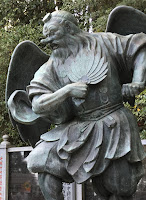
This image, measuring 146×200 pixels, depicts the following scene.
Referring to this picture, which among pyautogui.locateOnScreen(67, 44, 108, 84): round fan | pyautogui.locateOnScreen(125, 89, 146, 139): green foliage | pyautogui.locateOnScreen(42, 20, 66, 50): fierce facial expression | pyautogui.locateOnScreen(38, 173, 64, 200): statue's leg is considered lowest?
pyautogui.locateOnScreen(125, 89, 146, 139): green foliage

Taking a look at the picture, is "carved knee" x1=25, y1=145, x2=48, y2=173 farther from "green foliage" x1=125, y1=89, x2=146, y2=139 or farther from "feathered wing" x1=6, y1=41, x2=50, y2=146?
"green foliage" x1=125, y1=89, x2=146, y2=139

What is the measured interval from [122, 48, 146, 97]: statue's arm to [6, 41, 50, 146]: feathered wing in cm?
70

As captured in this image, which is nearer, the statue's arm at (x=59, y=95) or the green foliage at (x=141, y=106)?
the statue's arm at (x=59, y=95)

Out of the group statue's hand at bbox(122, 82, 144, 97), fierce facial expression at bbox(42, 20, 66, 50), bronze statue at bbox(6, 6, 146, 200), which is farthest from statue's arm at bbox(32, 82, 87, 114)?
fierce facial expression at bbox(42, 20, 66, 50)

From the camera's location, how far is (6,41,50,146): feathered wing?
261cm

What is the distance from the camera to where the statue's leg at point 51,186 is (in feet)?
7.74

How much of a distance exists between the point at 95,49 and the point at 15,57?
65 cm

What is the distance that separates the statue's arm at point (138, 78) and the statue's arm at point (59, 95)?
10.4 inches

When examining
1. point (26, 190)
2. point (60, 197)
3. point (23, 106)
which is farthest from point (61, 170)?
point (26, 190)

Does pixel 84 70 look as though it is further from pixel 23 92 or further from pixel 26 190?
pixel 26 190

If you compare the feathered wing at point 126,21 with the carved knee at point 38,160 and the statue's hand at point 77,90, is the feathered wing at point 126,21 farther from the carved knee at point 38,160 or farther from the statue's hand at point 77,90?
→ the carved knee at point 38,160

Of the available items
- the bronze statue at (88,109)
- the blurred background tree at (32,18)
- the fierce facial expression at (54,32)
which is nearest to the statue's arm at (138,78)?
the bronze statue at (88,109)

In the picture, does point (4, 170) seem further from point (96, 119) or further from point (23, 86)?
point (96, 119)

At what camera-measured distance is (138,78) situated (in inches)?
92.0
